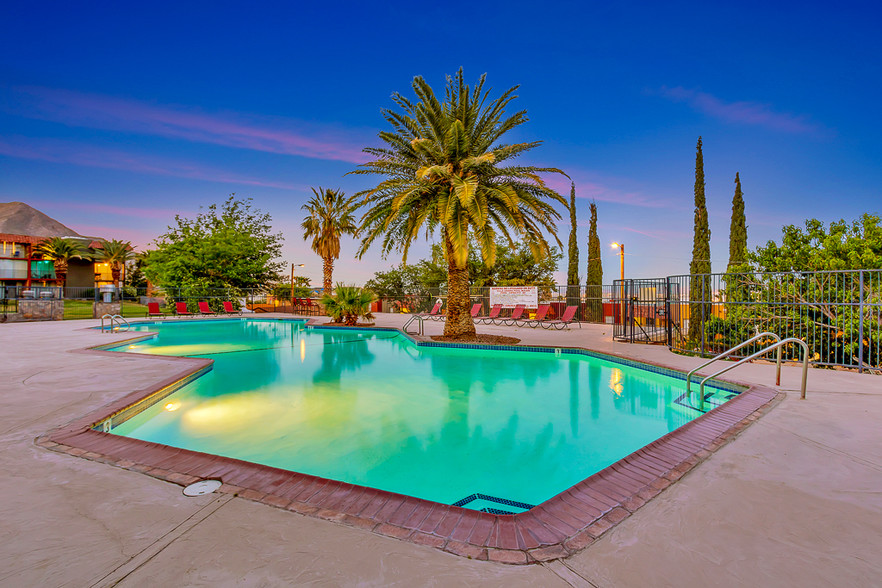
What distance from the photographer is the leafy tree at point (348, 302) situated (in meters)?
16.5

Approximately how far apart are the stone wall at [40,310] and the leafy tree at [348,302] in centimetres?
1257

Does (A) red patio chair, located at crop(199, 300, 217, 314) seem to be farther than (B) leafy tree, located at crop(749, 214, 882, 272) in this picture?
Yes

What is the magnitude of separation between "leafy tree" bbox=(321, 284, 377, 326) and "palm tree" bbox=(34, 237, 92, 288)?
35.3 metres

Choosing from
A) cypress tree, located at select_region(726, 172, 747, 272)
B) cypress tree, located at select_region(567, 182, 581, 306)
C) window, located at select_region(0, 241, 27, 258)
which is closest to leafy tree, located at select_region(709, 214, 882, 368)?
cypress tree, located at select_region(726, 172, 747, 272)

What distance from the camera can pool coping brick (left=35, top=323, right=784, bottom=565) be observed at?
72.7 inches

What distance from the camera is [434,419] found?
5.16 metres

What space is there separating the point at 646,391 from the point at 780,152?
52.5ft

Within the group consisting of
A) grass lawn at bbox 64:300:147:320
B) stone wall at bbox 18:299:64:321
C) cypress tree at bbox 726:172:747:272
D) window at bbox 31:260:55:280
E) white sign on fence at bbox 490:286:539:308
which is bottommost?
grass lawn at bbox 64:300:147:320

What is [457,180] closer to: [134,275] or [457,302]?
[457,302]

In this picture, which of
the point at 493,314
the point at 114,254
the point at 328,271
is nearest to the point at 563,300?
the point at 493,314

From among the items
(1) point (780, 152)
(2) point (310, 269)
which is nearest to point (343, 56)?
(1) point (780, 152)

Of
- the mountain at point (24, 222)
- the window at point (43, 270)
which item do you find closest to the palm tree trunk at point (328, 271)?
the window at point (43, 270)

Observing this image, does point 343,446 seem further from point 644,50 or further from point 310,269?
point 310,269

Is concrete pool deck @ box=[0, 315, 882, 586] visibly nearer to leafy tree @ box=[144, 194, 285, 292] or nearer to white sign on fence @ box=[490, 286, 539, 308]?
white sign on fence @ box=[490, 286, 539, 308]
